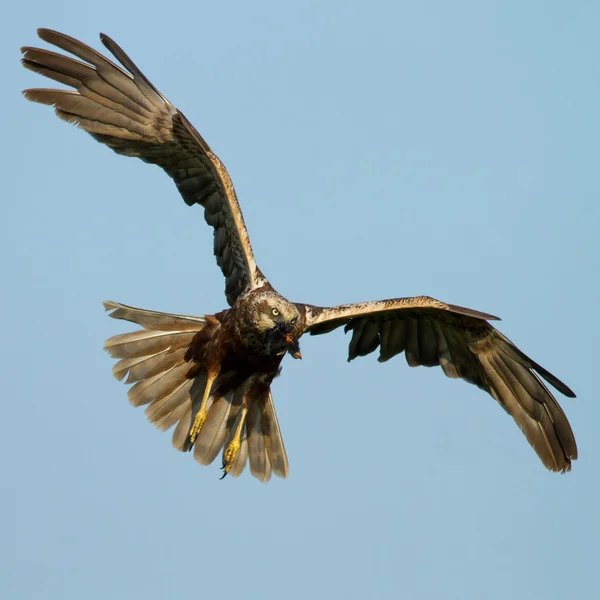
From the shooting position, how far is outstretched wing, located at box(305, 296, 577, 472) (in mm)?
12969

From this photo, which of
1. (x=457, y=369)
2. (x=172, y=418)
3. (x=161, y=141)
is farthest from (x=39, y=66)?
(x=457, y=369)

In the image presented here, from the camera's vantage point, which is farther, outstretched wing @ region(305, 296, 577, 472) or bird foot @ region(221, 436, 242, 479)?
bird foot @ region(221, 436, 242, 479)

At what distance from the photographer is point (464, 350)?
1359 centimetres

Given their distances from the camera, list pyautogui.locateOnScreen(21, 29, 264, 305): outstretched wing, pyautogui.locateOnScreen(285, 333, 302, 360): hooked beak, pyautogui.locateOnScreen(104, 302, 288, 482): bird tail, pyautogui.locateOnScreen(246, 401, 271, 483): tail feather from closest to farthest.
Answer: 1. pyautogui.locateOnScreen(21, 29, 264, 305): outstretched wing
2. pyautogui.locateOnScreen(285, 333, 302, 360): hooked beak
3. pyautogui.locateOnScreen(104, 302, 288, 482): bird tail
4. pyautogui.locateOnScreen(246, 401, 271, 483): tail feather

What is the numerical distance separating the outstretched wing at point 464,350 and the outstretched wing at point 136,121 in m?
1.23

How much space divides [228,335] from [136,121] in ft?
→ 6.95

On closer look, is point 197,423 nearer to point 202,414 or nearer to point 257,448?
point 202,414

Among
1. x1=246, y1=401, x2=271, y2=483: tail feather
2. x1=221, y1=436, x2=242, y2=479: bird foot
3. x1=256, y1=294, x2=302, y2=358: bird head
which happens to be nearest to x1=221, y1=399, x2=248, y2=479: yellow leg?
x1=221, y1=436, x2=242, y2=479: bird foot

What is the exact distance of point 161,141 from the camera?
12688 millimetres

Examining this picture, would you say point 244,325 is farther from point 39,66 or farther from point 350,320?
point 39,66

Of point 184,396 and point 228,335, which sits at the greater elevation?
point 228,335

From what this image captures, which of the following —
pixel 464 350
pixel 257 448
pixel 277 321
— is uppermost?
pixel 464 350

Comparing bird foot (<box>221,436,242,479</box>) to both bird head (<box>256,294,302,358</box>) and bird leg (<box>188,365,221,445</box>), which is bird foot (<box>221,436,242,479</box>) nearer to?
bird leg (<box>188,365,221,445</box>)

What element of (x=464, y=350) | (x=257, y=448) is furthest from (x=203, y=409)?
(x=464, y=350)
